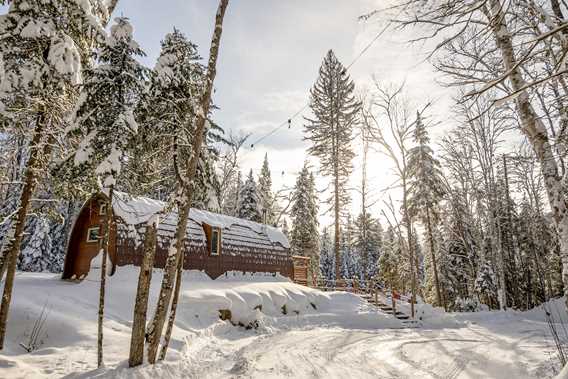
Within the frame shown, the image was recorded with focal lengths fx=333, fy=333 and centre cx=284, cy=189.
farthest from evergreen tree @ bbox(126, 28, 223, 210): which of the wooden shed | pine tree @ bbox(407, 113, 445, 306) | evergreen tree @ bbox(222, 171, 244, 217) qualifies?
evergreen tree @ bbox(222, 171, 244, 217)

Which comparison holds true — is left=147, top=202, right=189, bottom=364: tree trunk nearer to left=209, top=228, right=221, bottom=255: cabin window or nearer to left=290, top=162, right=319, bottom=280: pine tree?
Result: left=209, top=228, right=221, bottom=255: cabin window

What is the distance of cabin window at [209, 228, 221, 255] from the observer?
60.2 ft

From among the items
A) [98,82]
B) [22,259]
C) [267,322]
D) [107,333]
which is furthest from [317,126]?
[22,259]

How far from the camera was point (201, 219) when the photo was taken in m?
18.8

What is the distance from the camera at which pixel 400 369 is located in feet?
22.9

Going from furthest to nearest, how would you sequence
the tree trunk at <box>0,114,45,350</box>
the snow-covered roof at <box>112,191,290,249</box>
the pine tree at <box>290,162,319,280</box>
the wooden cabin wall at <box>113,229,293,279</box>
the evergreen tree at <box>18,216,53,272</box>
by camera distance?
the pine tree at <box>290,162,319,280</box> < the evergreen tree at <box>18,216,53,272</box> < the snow-covered roof at <box>112,191,290,249</box> < the wooden cabin wall at <box>113,229,293,279</box> < the tree trunk at <box>0,114,45,350</box>

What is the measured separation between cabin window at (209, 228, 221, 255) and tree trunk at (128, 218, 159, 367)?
11481 mm

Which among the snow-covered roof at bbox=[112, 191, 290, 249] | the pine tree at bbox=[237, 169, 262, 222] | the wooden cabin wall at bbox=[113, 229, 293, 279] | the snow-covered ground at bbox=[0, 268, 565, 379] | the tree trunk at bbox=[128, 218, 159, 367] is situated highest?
the pine tree at bbox=[237, 169, 262, 222]

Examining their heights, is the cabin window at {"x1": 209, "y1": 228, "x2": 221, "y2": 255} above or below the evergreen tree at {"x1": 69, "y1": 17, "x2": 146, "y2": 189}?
below

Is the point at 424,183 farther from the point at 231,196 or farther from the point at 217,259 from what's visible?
the point at 231,196

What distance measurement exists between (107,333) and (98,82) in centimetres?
655

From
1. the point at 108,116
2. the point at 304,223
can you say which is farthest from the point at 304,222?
the point at 108,116

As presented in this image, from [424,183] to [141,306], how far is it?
2368cm

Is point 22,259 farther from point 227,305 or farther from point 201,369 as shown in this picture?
point 201,369
